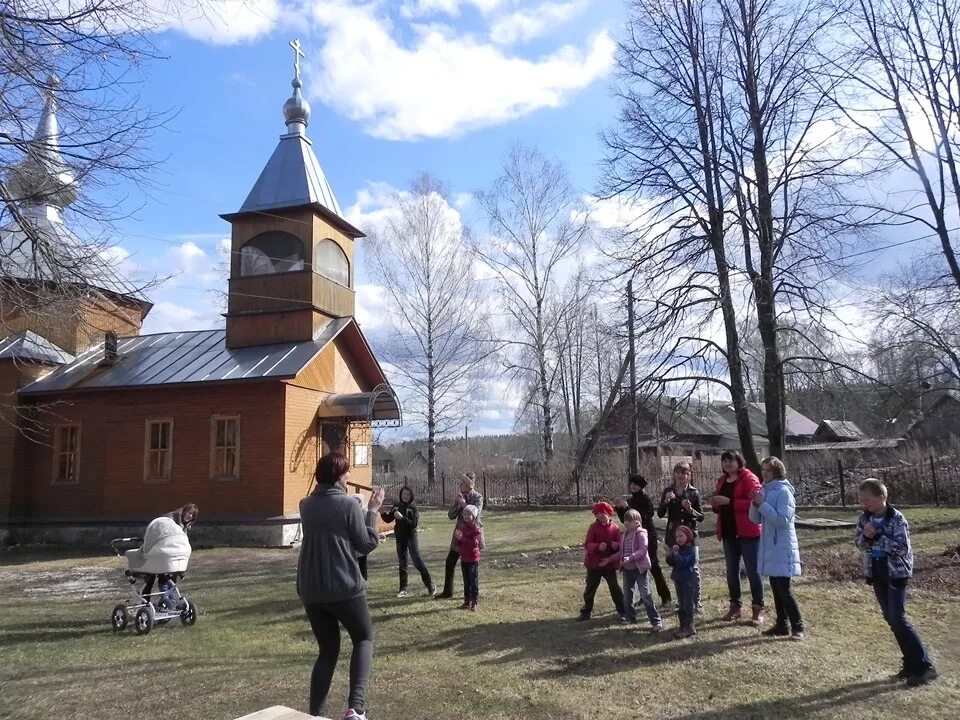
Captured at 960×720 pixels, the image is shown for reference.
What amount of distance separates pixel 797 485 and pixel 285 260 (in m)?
→ 18.7

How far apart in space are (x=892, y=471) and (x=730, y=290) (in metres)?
12.3

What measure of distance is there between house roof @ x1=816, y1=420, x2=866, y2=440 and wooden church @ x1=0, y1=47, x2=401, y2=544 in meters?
35.7

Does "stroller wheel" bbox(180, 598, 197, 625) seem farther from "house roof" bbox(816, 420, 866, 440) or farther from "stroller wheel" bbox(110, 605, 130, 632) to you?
"house roof" bbox(816, 420, 866, 440)

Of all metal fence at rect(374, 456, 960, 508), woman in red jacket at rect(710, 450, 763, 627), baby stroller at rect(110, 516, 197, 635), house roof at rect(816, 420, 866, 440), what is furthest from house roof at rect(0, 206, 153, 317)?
house roof at rect(816, 420, 866, 440)

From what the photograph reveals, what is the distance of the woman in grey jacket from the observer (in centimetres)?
450

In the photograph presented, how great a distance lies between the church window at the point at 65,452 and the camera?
18594 millimetres

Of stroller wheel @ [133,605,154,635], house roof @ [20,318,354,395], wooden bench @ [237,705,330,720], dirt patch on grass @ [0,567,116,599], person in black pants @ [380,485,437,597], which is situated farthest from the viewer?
house roof @ [20,318,354,395]

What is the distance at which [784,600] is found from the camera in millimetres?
6723

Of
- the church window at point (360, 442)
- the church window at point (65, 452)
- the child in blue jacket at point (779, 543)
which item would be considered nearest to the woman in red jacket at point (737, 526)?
the child in blue jacket at point (779, 543)

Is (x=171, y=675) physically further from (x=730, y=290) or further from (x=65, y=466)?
(x=65, y=466)

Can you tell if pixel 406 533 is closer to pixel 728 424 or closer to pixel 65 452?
pixel 65 452

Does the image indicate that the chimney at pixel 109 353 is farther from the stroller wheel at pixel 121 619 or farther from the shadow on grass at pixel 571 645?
the shadow on grass at pixel 571 645

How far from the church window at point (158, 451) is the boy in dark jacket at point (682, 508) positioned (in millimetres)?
13885

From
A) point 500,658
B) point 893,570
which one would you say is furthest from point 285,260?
point 893,570
